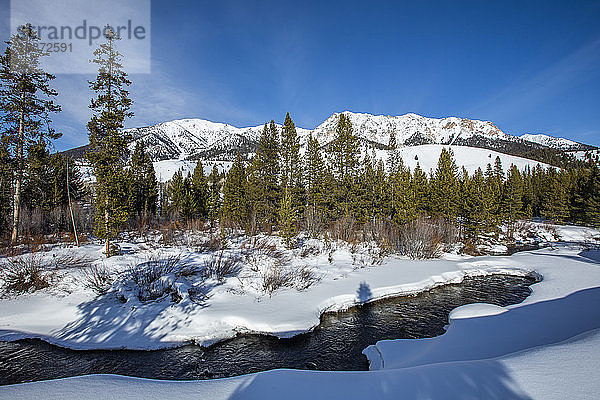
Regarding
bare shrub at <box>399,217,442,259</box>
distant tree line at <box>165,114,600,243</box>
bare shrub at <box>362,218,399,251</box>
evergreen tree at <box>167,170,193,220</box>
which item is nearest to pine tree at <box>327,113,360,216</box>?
distant tree line at <box>165,114,600,243</box>

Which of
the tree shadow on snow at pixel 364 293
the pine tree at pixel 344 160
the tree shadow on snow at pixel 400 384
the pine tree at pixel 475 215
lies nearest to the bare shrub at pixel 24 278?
the tree shadow on snow at pixel 400 384

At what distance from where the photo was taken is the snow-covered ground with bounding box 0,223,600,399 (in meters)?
3.67

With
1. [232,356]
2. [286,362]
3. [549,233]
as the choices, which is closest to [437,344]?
[286,362]

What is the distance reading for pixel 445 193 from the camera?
116 feet

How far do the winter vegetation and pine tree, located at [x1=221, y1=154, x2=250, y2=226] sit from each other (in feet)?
0.58

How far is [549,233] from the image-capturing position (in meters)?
37.8

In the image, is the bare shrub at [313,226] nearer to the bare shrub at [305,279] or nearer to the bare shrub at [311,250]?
the bare shrub at [311,250]

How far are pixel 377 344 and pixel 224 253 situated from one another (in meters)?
10.8

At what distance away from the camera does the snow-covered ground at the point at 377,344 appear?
3.67 m

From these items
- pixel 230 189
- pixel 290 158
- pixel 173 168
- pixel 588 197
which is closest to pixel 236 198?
pixel 230 189

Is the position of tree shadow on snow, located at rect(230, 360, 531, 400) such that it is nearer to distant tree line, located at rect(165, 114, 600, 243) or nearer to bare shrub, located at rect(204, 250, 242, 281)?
bare shrub, located at rect(204, 250, 242, 281)

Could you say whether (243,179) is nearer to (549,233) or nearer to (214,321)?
(214,321)

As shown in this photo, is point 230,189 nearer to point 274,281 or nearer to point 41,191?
point 41,191

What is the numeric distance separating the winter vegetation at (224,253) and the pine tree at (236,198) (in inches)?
7.0
